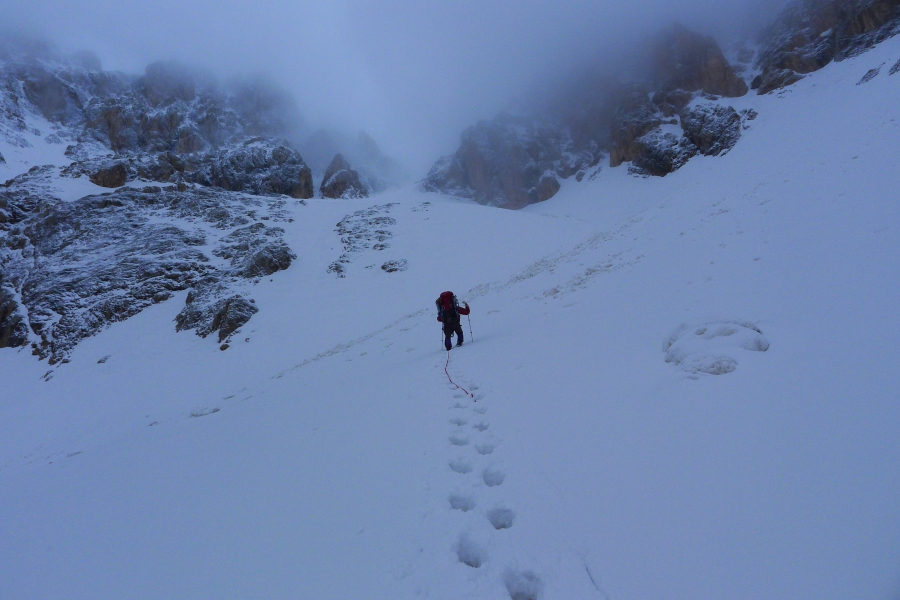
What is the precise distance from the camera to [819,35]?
63.4 meters

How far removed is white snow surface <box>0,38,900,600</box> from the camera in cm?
222

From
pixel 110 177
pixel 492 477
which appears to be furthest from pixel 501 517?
pixel 110 177

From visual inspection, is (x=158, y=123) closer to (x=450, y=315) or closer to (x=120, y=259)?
(x=120, y=259)

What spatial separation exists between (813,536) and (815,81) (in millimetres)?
86914

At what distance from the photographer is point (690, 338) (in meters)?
4.63

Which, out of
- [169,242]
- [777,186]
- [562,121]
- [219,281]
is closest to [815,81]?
[562,121]

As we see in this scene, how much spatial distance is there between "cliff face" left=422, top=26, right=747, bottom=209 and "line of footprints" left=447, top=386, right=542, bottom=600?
73.7 meters

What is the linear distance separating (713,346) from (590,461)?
2.29 meters

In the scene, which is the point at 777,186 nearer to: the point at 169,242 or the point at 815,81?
the point at 169,242

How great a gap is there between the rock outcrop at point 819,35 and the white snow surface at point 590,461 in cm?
7825

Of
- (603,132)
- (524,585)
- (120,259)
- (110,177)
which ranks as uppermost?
(603,132)

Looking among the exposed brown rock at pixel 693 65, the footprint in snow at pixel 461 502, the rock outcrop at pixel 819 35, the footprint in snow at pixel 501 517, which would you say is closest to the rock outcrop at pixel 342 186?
the exposed brown rock at pixel 693 65

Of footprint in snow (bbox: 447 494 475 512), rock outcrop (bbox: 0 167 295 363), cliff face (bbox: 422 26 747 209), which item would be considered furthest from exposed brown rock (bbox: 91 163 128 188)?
cliff face (bbox: 422 26 747 209)

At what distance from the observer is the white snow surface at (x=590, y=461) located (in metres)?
2.22
